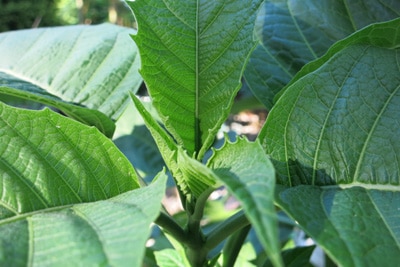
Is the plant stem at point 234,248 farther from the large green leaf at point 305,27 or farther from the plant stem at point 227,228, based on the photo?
the large green leaf at point 305,27

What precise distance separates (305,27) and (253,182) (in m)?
0.52

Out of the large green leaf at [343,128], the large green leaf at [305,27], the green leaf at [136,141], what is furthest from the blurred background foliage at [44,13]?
the large green leaf at [343,128]

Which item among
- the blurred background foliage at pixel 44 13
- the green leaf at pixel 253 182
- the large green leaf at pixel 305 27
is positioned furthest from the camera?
the blurred background foliage at pixel 44 13

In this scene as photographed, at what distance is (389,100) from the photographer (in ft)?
1.60

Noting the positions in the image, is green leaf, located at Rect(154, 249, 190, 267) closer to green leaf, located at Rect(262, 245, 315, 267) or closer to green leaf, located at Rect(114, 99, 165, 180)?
green leaf, located at Rect(262, 245, 315, 267)

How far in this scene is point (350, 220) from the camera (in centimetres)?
38

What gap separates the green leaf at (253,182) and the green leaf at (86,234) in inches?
2.2

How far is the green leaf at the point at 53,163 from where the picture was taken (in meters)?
0.45

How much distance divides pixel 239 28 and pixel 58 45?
1.36 ft

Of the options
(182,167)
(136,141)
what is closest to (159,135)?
(182,167)

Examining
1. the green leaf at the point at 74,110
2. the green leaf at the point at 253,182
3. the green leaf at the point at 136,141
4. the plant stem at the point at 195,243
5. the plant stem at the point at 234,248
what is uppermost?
the green leaf at the point at 253,182

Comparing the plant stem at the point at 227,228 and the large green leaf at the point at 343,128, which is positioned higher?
the large green leaf at the point at 343,128

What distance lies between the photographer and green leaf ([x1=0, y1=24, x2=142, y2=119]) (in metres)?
0.76

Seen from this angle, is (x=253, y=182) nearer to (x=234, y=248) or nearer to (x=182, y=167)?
(x=182, y=167)
